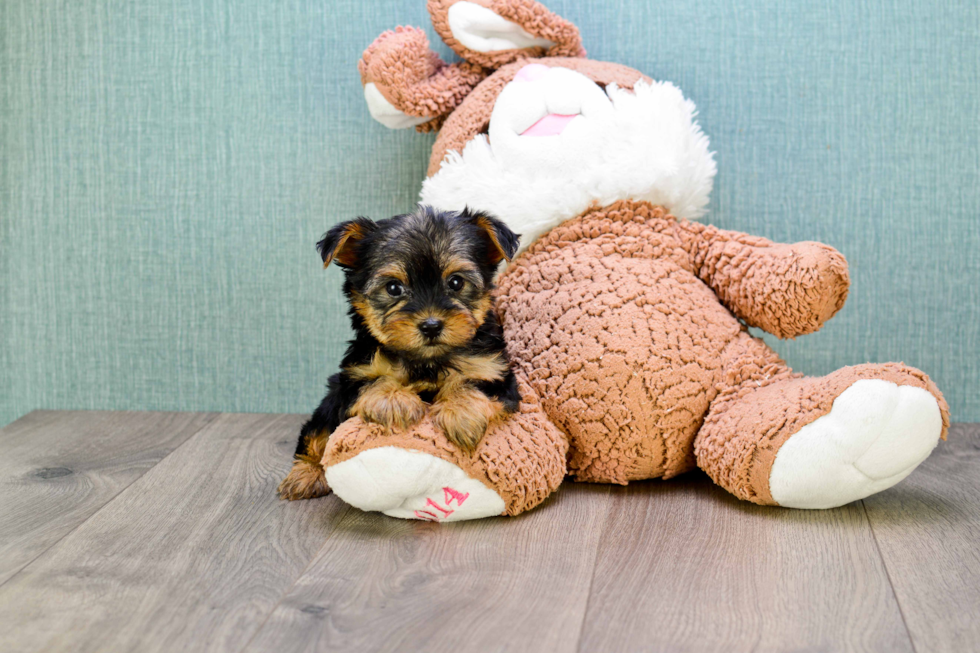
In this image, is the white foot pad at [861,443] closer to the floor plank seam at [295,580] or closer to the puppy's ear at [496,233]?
the puppy's ear at [496,233]

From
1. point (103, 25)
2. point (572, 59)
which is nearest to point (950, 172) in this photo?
point (572, 59)

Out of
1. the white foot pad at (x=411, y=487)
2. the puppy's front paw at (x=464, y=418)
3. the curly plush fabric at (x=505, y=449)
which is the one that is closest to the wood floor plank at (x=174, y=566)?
the white foot pad at (x=411, y=487)

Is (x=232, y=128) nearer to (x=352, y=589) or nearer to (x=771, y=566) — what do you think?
(x=352, y=589)

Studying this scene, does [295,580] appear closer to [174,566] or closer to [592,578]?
[174,566]

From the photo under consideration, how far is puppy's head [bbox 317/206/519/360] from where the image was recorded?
186cm

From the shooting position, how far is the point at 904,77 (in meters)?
2.68

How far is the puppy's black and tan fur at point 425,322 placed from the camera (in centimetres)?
188

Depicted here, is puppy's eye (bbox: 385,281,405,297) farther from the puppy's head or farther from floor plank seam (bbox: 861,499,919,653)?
floor plank seam (bbox: 861,499,919,653)

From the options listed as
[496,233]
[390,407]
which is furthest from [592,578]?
[496,233]

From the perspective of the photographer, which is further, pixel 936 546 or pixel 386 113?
pixel 386 113

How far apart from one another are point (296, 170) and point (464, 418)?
1395mm

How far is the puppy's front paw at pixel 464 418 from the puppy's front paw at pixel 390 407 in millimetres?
55

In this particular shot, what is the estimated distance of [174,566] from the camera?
1.79 m

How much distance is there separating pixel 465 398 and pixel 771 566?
75cm
